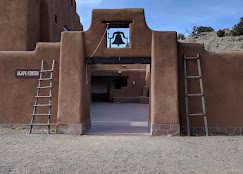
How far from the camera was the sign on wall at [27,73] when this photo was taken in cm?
1124

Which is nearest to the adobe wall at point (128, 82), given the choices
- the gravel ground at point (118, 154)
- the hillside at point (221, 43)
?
the hillside at point (221, 43)

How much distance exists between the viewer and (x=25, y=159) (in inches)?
272

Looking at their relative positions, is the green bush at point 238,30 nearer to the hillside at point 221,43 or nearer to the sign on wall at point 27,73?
the hillside at point 221,43

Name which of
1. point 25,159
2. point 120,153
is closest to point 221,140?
point 120,153

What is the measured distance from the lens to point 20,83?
1132cm

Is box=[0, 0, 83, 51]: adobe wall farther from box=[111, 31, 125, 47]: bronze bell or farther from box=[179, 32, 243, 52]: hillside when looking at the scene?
box=[179, 32, 243, 52]: hillside

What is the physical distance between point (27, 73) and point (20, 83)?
0.43 meters

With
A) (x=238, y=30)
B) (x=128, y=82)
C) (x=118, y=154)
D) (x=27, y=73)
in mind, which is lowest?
(x=118, y=154)

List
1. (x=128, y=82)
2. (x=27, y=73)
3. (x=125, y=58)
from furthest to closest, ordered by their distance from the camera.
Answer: (x=128, y=82) < (x=27, y=73) < (x=125, y=58)

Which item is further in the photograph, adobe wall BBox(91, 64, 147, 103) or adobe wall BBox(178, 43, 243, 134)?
adobe wall BBox(91, 64, 147, 103)

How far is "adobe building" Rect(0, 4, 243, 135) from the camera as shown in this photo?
1050 centimetres

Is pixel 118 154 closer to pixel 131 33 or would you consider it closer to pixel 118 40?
pixel 131 33

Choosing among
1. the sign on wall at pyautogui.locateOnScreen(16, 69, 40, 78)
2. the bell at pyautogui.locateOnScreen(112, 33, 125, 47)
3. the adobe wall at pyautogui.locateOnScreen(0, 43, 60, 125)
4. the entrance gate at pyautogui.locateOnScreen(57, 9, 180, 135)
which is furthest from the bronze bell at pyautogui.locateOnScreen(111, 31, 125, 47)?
the sign on wall at pyautogui.locateOnScreen(16, 69, 40, 78)

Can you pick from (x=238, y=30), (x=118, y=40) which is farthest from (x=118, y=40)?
(x=238, y=30)
